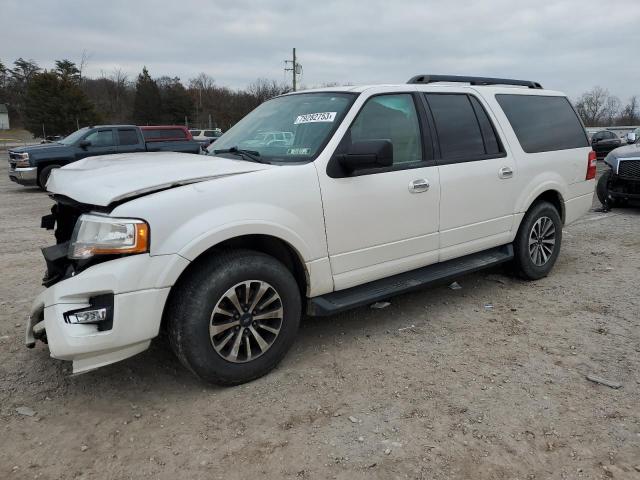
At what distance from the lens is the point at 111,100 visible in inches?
2980

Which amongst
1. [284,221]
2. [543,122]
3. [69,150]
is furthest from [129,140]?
[284,221]

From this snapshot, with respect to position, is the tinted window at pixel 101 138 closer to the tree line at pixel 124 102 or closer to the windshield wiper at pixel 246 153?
the windshield wiper at pixel 246 153

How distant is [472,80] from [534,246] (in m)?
1.77

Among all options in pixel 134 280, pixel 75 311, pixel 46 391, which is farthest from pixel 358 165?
pixel 46 391

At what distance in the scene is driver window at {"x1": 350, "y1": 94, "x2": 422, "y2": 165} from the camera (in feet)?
12.0

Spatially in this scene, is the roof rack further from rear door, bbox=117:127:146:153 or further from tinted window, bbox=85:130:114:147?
tinted window, bbox=85:130:114:147

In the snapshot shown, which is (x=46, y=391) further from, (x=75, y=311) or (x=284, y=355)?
(x=284, y=355)

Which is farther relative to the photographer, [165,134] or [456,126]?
[165,134]

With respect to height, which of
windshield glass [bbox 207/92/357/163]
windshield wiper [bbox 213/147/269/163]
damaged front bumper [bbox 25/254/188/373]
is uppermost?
windshield glass [bbox 207/92/357/163]

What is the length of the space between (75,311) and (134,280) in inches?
13.9

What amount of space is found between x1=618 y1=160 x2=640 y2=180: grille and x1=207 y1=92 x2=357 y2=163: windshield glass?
7.30m

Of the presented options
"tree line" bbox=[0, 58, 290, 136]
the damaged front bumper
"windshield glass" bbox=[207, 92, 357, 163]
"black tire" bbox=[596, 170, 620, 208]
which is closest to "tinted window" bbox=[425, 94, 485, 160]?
Result: "windshield glass" bbox=[207, 92, 357, 163]

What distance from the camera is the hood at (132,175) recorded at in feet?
9.21

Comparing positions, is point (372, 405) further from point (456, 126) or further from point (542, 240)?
point (542, 240)
